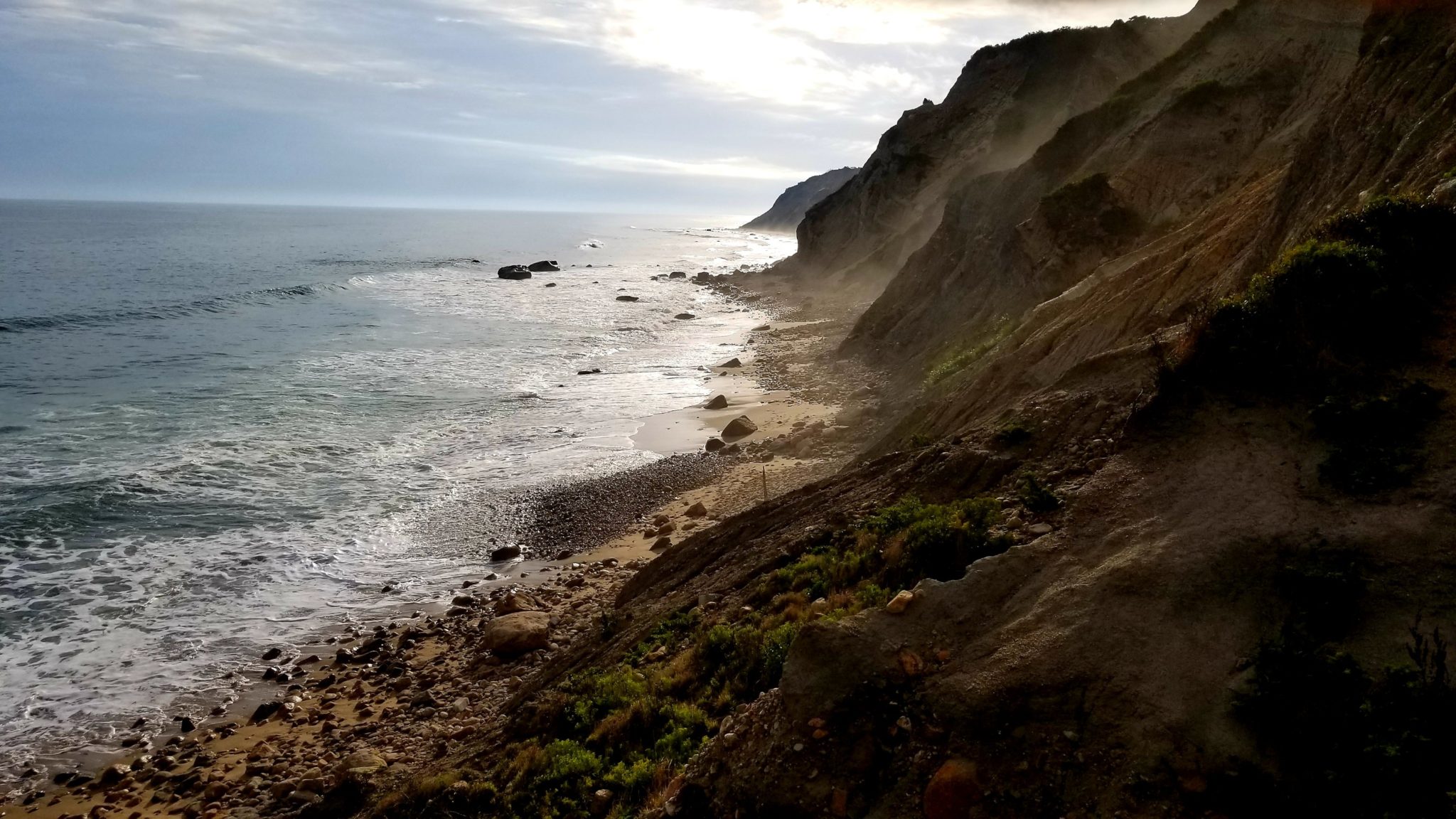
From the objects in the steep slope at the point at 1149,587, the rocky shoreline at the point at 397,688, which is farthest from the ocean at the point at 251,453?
the steep slope at the point at 1149,587

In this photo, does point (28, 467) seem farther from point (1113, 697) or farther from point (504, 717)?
point (1113, 697)

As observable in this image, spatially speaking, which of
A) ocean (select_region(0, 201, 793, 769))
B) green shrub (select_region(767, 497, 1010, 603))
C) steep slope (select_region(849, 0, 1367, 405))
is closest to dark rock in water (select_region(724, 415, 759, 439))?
ocean (select_region(0, 201, 793, 769))

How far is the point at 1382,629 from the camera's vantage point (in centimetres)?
606

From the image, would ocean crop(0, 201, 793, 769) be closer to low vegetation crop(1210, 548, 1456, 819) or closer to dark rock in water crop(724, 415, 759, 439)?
dark rock in water crop(724, 415, 759, 439)

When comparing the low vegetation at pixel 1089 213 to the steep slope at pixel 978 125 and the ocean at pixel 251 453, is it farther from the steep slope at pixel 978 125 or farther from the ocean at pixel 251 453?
the steep slope at pixel 978 125

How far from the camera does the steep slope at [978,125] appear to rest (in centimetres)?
4956

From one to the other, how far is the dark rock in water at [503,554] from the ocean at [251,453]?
811mm

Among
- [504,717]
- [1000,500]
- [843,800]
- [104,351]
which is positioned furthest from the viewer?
[104,351]

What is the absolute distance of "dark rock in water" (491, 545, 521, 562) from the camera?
1992cm

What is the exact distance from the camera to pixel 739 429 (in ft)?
92.7

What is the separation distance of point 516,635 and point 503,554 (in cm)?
513

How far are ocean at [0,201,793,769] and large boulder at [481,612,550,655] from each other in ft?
12.3

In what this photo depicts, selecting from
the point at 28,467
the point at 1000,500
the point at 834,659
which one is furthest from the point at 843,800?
the point at 28,467

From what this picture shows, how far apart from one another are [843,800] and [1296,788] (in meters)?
3.24
